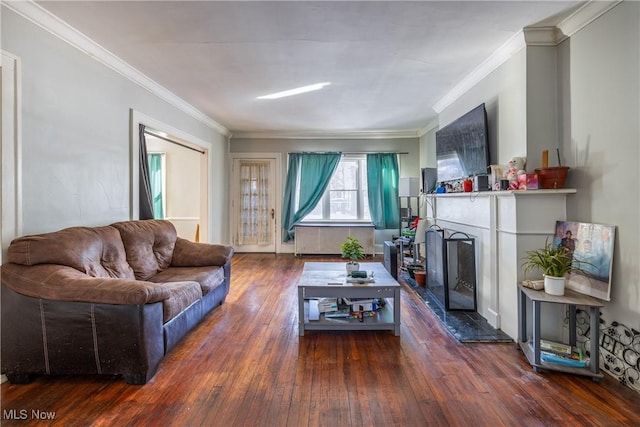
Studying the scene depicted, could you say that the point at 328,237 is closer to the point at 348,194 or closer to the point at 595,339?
the point at 348,194

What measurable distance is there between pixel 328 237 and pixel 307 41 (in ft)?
13.5

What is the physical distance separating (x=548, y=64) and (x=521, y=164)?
85 cm

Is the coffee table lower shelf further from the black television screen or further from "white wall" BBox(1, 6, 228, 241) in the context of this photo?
"white wall" BBox(1, 6, 228, 241)

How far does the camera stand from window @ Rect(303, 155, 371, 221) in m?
6.66

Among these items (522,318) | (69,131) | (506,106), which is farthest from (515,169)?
(69,131)

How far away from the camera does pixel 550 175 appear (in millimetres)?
2377

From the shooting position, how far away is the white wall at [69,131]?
7.31 feet

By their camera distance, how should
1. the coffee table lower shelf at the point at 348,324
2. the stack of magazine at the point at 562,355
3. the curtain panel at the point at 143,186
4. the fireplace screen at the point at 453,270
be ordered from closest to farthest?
the stack of magazine at the point at 562,355 → the coffee table lower shelf at the point at 348,324 → the fireplace screen at the point at 453,270 → the curtain panel at the point at 143,186

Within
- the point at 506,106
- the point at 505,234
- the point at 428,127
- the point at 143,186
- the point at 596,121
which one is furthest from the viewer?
the point at 428,127

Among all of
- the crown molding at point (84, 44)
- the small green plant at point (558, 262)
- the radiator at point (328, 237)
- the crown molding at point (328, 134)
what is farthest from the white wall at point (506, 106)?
the crown molding at point (84, 44)

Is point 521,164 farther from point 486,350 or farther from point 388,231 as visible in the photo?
point 388,231

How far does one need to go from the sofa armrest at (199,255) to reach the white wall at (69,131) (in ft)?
2.20

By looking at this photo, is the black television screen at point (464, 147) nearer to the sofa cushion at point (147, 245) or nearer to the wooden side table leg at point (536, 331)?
the wooden side table leg at point (536, 331)

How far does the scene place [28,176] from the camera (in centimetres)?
223
